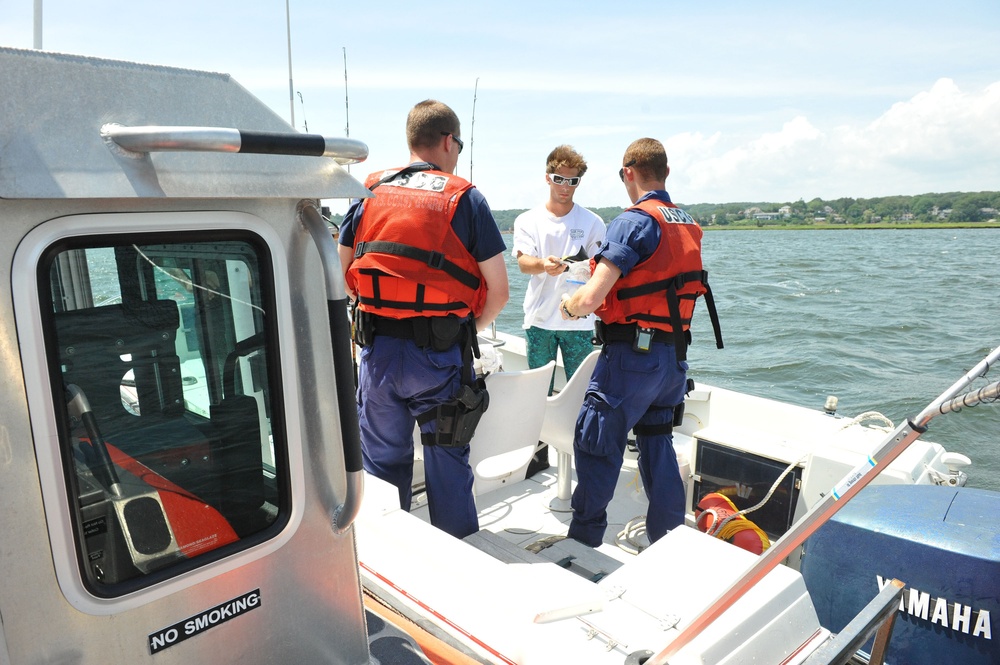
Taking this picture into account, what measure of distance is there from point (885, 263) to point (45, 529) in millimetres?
33496

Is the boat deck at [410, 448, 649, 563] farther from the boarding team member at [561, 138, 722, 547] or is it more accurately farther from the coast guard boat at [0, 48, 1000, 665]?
the coast guard boat at [0, 48, 1000, 665]

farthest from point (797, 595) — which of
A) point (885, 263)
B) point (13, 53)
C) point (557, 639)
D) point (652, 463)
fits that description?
point (885, 263)

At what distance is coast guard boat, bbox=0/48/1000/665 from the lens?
985mm

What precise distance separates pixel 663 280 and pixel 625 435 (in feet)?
2.04

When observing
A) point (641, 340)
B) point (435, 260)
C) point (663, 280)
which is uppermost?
point (435, 260)

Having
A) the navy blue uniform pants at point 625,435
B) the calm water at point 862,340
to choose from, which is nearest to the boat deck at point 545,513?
the navy blue uniform pants at point 625,435

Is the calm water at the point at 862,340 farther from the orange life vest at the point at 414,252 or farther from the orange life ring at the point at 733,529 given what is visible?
the orange life vest at the point at 414,252

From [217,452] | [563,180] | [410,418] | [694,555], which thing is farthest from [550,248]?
[217,452]

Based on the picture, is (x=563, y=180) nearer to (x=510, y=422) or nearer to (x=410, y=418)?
(x=510, y=422)

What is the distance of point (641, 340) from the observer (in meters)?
2.82

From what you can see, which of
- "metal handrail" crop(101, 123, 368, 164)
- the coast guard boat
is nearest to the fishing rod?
the coast guard boat

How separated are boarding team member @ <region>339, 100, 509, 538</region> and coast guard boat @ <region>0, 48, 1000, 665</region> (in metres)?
0.65

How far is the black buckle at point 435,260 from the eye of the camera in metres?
2.36

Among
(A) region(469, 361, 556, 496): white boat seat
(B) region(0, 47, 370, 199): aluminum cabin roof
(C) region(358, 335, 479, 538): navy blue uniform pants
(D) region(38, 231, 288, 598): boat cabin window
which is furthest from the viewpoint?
(A) region(469, 361, 556, 496): white boat seat
